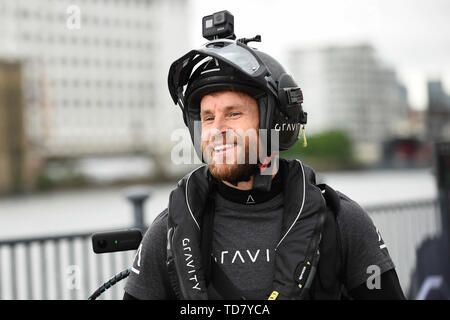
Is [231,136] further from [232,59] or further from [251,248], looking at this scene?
[251,248]

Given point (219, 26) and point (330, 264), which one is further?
point (219, 26)

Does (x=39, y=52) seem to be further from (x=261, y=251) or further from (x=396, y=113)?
(x=396, y=113)

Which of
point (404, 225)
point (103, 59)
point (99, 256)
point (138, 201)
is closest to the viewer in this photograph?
point (138, 201)

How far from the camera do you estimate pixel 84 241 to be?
15.0 ft

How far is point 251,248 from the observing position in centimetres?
179

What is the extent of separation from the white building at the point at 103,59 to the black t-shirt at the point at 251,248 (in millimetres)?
75403

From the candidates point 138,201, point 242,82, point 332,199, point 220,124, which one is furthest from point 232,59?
point 138,201

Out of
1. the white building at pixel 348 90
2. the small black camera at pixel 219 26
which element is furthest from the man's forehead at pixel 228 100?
the white building at pixel 348 90

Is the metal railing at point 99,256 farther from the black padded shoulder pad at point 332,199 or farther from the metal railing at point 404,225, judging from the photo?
the black padded shoulder pad at point 332,199

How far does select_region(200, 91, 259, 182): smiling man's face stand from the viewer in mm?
1804

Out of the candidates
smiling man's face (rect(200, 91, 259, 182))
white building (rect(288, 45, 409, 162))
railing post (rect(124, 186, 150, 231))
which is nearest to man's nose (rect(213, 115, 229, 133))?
smiling man's face (rect(200, 91, 259, 182))

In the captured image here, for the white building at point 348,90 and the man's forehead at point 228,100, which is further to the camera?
the white building at point 348,90

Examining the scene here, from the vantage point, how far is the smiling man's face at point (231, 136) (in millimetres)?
1804

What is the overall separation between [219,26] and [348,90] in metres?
137
